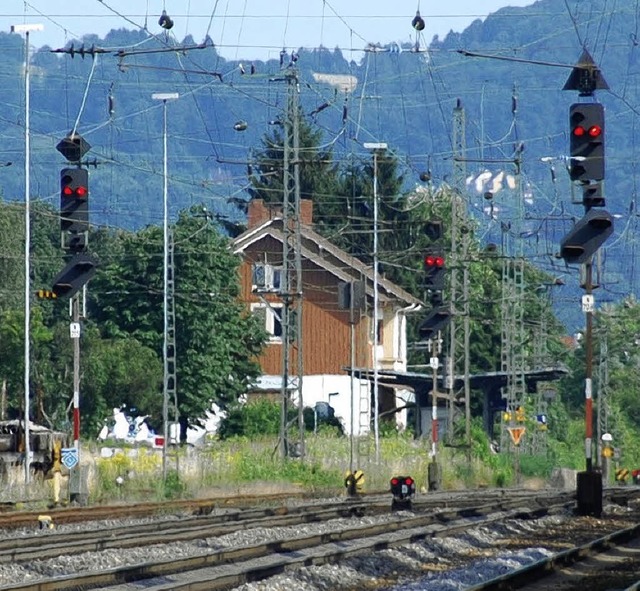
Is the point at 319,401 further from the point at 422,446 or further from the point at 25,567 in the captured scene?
the point at 25,567

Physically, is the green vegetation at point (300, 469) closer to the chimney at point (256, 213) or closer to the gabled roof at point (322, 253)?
the gabled roof at point (322, 253)

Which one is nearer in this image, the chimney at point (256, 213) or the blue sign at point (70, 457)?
the blue sign at point (70, 457)

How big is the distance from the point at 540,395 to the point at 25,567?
68234mm

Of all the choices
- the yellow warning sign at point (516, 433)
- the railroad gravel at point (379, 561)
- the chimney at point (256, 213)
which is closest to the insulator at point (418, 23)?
the railroad gravel at point (379, 561)

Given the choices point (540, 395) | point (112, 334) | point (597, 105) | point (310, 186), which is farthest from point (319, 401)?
point (597, 105)

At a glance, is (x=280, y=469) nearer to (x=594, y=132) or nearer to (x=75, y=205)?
(x=75, y=205)

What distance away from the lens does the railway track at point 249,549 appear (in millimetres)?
16750

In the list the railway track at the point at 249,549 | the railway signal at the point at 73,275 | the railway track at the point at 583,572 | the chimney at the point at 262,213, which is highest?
the chimney at the point at 262,213

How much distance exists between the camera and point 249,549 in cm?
2062

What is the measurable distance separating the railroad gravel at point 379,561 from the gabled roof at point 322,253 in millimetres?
57156

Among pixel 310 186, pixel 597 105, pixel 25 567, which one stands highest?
pixel 310 186

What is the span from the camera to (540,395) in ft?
281

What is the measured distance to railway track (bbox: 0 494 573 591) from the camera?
1675cm

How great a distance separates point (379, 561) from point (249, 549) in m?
1.66
